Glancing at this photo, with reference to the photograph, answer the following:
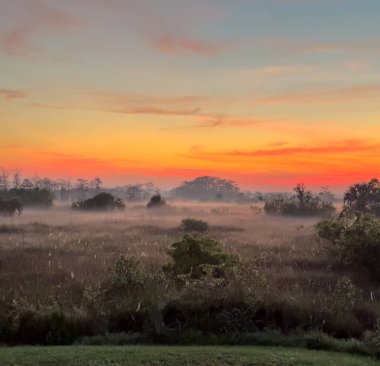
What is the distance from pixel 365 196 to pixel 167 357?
41.4 metres

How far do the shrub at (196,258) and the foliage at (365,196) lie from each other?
32.4 metres

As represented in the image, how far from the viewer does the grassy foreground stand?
7.54m

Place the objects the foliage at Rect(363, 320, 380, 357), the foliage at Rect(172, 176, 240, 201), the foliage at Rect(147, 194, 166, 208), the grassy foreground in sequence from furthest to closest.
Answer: the foliage at Rect(172, 176, 240, 201) → the foliage at Rect(147, 194, 166, 208) → the foliage at Rect(363, 320, 380, 357) → the grassy foreground

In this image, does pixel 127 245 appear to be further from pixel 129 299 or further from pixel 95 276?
pixel 129 299

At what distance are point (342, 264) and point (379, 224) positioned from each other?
216cm

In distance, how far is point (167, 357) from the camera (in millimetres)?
7812

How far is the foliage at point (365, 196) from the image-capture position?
147 ft

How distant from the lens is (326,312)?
11.0m

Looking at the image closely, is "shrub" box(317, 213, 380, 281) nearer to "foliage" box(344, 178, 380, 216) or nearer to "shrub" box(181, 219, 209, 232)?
"shrub" box(181, 219, 209, 232)

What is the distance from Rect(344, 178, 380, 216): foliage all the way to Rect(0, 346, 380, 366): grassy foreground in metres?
38.3

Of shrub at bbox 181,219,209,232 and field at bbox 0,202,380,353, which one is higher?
shrub at bbox 181,219,209,232

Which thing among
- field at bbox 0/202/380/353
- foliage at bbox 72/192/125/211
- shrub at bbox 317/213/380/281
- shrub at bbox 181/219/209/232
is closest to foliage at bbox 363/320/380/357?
field at bbox 0/202/380/353

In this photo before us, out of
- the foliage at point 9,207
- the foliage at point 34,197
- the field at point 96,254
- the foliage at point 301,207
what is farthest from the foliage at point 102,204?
the field at point 96,254

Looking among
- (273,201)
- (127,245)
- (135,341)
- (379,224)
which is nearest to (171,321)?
(135,341)
